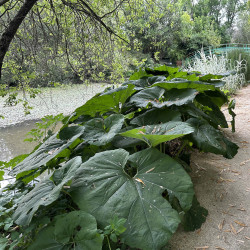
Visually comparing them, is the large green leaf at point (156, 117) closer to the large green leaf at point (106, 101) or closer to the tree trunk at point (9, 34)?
the large green leaf at point (106, 101)

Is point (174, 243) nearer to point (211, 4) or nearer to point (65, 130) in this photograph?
point (65, 130)

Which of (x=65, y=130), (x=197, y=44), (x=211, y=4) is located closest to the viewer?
(x=65, y=130)

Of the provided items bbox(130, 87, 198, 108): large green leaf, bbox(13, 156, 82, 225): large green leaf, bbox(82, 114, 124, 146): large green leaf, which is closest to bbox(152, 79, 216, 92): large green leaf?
bbox(130, 87, 198, 108): large green leaf

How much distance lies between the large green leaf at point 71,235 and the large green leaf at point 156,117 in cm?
50

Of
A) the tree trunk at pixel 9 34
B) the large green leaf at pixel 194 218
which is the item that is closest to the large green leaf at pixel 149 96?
the large green leaf at pixel 194 218

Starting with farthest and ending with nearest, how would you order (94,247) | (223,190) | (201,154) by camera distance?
(201,154), (223,190), (94,247)

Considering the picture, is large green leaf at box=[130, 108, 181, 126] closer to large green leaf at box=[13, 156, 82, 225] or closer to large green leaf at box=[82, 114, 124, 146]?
A: large green leaf at box=[82, 114, 124, 146]

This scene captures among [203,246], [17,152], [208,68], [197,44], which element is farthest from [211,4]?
[203,246]

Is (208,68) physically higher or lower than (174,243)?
higher

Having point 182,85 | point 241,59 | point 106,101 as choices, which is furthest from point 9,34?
point 241,59

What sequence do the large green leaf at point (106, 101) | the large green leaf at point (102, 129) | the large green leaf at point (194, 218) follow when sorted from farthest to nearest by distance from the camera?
the large green leaf at point (106, 101)
the large green leaf at point (194, 218)
the large green leaf at point (102, 129)

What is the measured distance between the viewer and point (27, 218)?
58 cm

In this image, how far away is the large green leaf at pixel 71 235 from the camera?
55 centimetres

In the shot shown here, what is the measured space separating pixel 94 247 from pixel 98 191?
0.15m
